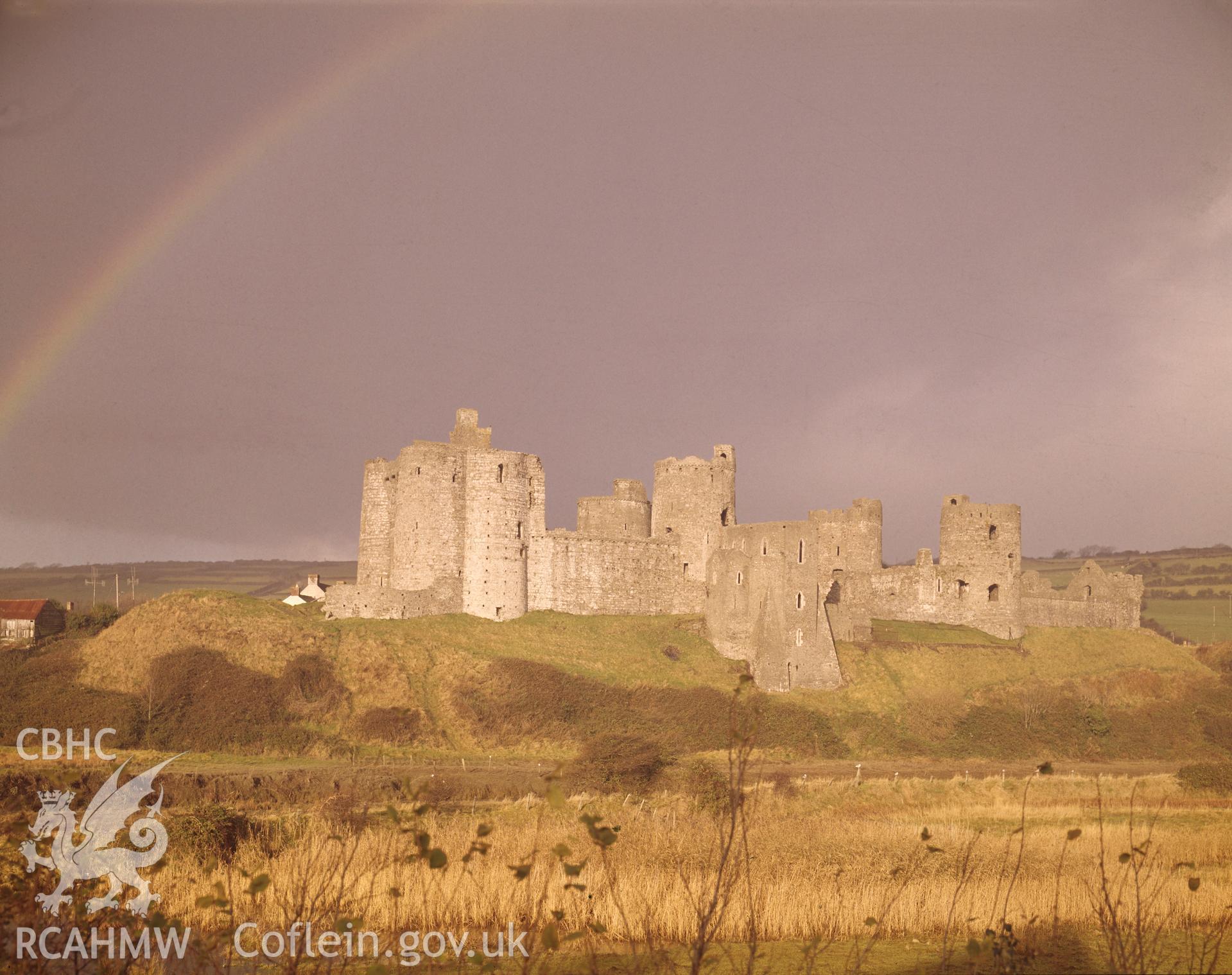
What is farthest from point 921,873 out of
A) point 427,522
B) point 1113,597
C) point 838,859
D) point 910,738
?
point 1113,597

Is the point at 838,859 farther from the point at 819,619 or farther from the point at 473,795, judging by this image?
the point at 819,619

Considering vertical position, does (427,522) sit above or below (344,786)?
above

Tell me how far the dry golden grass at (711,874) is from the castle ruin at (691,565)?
2265 cm

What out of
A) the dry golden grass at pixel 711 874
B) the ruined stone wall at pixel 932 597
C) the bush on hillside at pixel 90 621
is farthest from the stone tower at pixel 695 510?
the dry golden grass at pixel 711 874

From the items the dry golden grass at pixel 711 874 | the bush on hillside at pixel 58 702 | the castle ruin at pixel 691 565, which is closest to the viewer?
the dry golden grass at pixel 711 874

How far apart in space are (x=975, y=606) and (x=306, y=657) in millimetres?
35725

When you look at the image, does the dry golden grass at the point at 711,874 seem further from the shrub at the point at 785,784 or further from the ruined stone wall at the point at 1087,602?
the ruined stone wall at the point at 1087,602

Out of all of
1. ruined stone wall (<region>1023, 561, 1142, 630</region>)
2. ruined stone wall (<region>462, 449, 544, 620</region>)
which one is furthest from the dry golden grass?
ruined stone wall (<region>1023, 561, 1142, 630</region>)

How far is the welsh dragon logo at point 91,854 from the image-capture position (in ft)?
36.8

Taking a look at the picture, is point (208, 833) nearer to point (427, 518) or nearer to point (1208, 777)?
point (1208, 777)

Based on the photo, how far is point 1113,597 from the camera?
64375mm

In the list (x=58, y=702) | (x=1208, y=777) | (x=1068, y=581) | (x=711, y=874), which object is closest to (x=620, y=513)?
(x=58, y=702)

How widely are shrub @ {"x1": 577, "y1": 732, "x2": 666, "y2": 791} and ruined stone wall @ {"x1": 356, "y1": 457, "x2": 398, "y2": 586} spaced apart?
2134 cm

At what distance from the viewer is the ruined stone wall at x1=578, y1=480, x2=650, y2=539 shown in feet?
199
